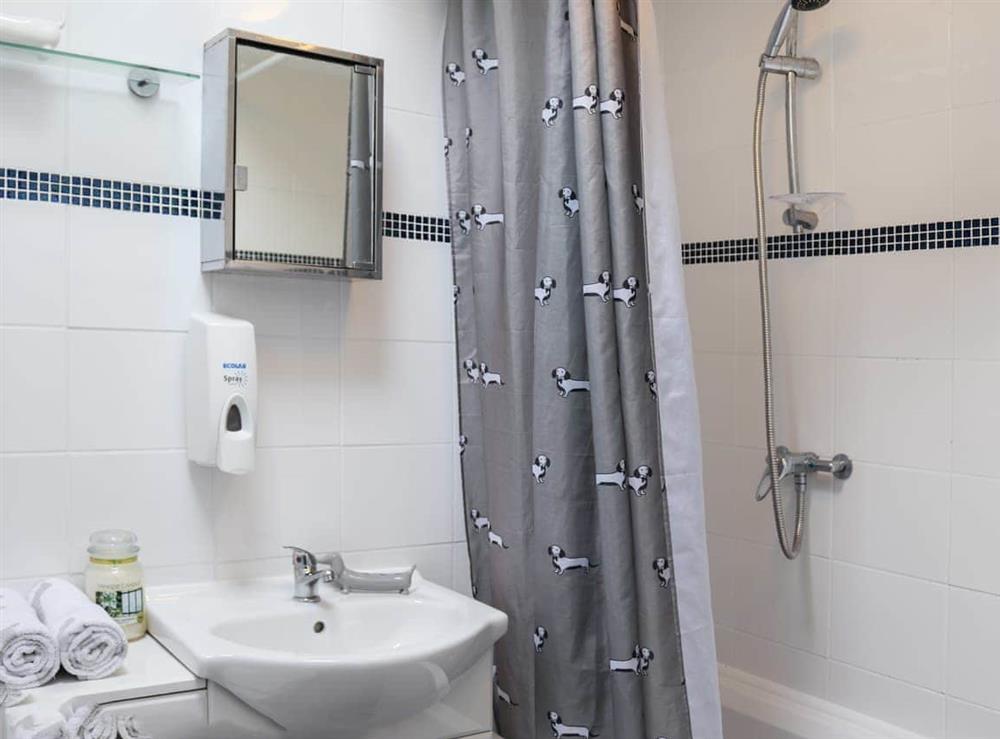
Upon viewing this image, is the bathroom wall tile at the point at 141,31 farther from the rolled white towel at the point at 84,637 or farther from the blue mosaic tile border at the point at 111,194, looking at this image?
the rolled white towel at the point at 84,637

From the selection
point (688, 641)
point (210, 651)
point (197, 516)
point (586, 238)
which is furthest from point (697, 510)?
point (197, 516)

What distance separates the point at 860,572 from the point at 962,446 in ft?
1.22

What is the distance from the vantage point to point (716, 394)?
2.52 metres

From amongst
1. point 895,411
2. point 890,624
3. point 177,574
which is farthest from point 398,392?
point 890,624

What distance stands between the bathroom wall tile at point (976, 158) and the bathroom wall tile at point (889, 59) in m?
0.07

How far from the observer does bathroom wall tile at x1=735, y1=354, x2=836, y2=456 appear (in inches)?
87.9

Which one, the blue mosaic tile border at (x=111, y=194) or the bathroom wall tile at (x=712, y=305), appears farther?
the bathroom wall tile at (x=712, y=305)

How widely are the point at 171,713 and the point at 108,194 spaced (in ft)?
2.93

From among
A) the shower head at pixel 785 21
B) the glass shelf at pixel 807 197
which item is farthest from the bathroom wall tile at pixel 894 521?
the shower head at pixel 785 21

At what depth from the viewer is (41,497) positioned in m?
1.70

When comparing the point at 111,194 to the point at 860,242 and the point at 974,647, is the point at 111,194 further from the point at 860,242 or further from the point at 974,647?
the point at 974,647

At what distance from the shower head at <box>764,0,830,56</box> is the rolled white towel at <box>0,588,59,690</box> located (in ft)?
5.94

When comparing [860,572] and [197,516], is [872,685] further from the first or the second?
[197,516]

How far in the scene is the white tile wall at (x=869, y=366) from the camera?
76.6 inches
